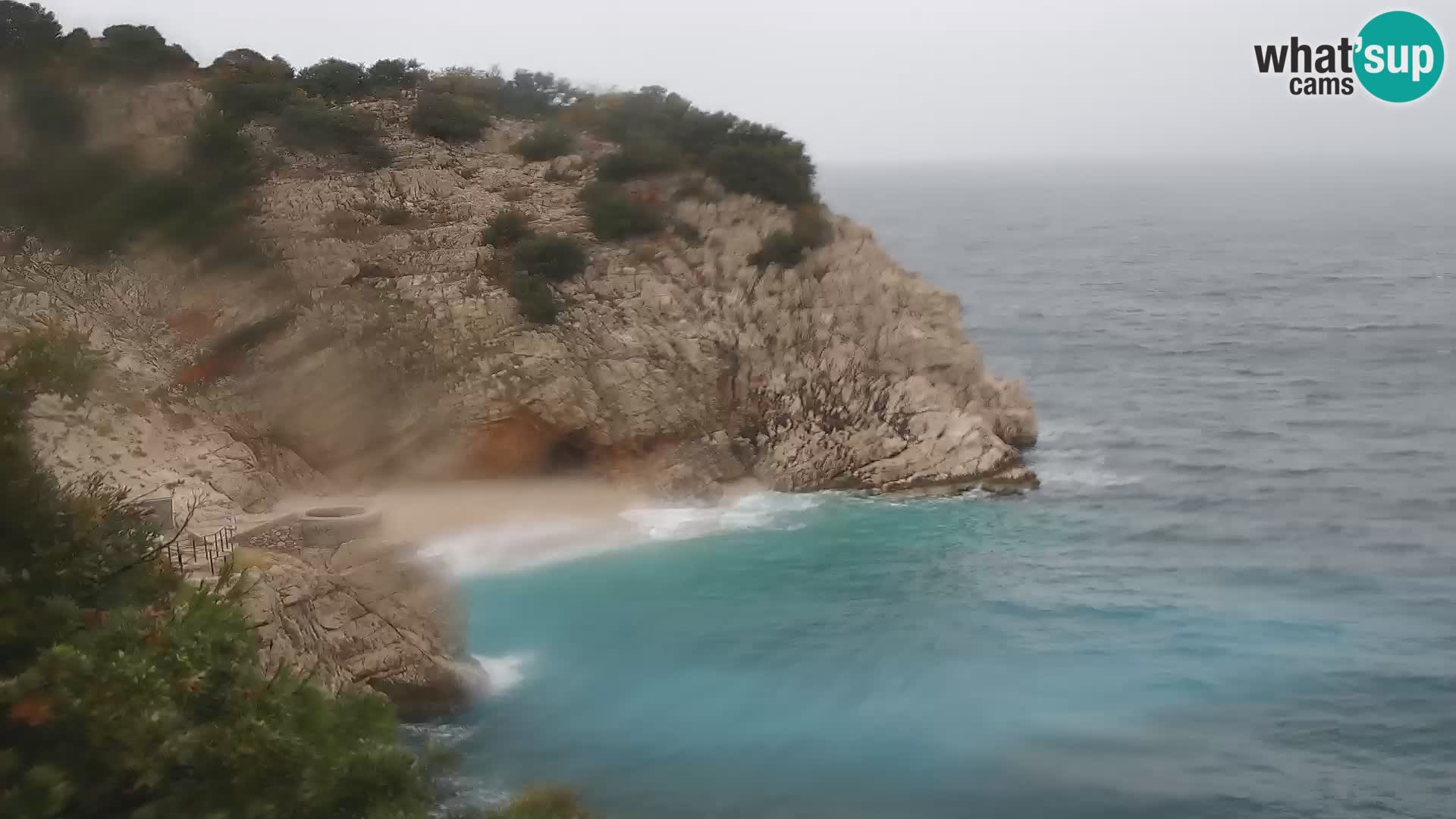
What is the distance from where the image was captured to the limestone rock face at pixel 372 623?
40.9 feet

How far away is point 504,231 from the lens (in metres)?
25.9

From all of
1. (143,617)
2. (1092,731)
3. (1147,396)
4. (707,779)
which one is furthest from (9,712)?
(1147,396)

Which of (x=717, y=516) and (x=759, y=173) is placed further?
(x=759, y=173)

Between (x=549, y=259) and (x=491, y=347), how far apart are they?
101 inches

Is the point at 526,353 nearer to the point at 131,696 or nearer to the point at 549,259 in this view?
the point at 549,259

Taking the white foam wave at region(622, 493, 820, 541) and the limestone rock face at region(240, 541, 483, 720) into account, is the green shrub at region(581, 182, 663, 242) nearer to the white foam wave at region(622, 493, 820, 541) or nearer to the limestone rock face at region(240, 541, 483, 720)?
the white foam wave at region(622, 493, 820, 541)

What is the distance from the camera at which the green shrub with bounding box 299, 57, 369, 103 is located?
2978cm

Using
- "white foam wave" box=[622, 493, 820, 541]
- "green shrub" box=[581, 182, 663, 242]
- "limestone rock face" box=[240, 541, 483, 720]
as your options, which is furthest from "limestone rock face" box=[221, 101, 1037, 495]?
"limestone rock face" box=[240, 541, 483, 720]

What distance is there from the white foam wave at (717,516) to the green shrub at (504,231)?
22.5ft

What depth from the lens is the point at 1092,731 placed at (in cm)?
1473

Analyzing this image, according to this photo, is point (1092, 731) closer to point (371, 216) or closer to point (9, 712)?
point (9, 712)

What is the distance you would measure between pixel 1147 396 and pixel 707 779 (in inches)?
1016

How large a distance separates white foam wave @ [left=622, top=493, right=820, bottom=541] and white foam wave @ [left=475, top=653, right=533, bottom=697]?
5645 millimetres

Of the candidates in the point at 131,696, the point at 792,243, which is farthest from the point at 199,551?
the point at 792,243
